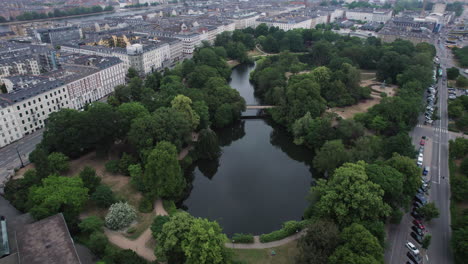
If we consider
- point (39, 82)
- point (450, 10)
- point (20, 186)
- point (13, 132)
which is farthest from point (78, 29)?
point (450, 10)

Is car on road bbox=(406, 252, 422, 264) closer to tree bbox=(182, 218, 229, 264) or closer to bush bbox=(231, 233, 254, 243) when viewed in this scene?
bush bbox=(231, 233, 254, 243)

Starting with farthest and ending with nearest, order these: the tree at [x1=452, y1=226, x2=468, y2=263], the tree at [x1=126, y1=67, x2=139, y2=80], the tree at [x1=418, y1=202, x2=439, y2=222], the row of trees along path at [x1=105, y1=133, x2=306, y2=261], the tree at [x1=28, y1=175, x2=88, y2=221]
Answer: the tree at [x1=126, y1=67, x2=139, y2=80], the tree at [x1=418, y1=202, x2=439, y2=222], the tree at [x1=28, y1=175, x2=88, y2=221], the row of trees along path at [x1=105, y1=133, x2=306, y2=261], the tree at [x1=452, y1=226, x2=468, y2=263]

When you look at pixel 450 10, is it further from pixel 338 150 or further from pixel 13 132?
pixel 13 132

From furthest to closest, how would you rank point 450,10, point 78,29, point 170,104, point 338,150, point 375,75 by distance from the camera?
1. point 450,10
2. point 78,29
3. point 375,75
4. point 170,104
5. point 338,150

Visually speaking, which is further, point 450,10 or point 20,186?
point 450,10

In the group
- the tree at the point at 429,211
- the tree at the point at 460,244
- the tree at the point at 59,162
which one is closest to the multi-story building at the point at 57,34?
the tree at the point at 59,162

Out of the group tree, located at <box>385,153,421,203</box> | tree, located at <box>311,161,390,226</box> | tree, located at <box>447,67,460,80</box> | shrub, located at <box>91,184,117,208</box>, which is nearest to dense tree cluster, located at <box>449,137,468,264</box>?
tree, located at <box>385,153,421,203</box>

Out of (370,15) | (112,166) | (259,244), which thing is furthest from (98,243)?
(370,15)
